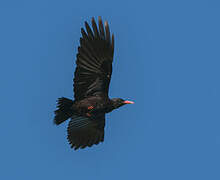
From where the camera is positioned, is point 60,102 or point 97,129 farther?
point 97,129

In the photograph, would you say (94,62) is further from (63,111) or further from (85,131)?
(85,131)

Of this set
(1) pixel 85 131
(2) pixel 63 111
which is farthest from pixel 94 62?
(1) pixel 85 131

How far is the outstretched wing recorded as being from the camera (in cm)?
1545

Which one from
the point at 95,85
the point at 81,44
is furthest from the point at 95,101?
the point at 81,44

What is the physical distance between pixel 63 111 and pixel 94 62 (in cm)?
142

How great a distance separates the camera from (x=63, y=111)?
14633 millimetres

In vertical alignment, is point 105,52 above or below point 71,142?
above

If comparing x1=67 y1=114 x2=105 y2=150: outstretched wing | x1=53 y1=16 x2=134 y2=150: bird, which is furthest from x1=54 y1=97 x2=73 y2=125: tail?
x1=67 y1=114 x2=105 y2=150: outstretched wing

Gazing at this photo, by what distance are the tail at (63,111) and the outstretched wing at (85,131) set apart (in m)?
0.66

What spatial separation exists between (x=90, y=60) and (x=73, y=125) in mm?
1905

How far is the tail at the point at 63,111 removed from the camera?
47.4 ft

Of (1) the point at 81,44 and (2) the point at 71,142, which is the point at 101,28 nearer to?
(1) the point at 81,44

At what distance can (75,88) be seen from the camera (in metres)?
14.7

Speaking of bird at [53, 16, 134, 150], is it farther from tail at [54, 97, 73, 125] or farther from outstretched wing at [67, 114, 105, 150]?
outstretched wing at [67, 114, 105, 150]
